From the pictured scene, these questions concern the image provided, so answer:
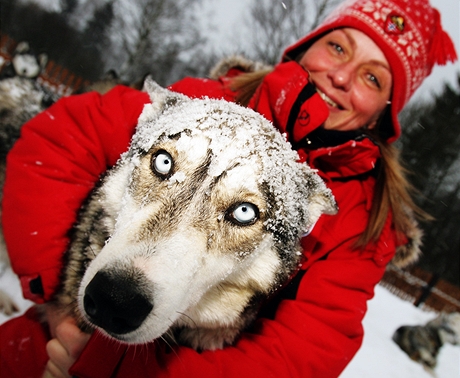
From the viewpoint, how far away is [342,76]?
2008 mm

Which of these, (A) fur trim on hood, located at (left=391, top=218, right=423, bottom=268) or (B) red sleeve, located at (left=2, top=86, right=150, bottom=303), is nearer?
(B) red sleeve, located at (left=2, top=86, right=150, bottom=303)

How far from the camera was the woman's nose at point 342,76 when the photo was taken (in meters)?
2.01

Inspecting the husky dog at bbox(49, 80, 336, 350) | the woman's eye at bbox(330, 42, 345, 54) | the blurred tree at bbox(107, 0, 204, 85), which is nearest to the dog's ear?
the husky dog at bbox(49, 80, 336, 350)

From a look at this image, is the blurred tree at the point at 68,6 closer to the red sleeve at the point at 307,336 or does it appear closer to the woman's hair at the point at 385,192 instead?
the woman's hair at the point at 385,192

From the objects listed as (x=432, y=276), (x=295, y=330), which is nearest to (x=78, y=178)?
(x=295, y=330)

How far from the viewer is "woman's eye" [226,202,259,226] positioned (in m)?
1.38

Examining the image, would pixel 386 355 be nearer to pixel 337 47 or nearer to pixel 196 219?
pixel 337 47

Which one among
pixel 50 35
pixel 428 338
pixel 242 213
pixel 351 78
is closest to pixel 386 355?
pixel 428 338

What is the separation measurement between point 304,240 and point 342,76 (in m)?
1.12

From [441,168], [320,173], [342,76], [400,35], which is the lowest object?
[320,173]

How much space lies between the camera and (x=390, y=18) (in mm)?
2146

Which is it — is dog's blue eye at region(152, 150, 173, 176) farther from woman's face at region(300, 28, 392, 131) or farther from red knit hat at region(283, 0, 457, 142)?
red knit hat at region(283, 0, 457, 142)

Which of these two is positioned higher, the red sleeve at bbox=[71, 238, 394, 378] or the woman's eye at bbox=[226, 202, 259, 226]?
the woman's eye at bbox=[226, 202, 259, 226]

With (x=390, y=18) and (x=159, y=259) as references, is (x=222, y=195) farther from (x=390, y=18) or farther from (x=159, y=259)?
(x=390, y=18)
